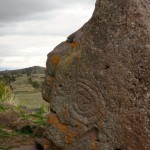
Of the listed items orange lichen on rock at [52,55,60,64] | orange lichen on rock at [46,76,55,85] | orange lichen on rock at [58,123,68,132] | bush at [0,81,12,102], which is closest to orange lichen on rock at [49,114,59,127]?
orange lichen on rock at [58,123,68,132]

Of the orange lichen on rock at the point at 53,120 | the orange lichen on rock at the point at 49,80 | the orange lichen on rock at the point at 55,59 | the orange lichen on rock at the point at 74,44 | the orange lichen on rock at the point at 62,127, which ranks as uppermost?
the orange lichen on rock at the point at 74,44

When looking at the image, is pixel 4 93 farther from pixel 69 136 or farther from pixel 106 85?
pixel 106 85

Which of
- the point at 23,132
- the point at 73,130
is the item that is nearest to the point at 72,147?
the point at 73,130

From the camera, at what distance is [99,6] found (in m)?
10.2

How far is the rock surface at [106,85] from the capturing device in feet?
29.7

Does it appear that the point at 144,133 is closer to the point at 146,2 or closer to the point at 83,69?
the point at 83,69

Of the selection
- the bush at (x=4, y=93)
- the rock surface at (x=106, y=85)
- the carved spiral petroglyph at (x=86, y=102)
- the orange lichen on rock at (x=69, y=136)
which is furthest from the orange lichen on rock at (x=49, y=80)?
the bush at (x=4, y=93)

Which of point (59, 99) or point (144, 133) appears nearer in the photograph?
point (144, 133)

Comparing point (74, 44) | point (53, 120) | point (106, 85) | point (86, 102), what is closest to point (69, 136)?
point (53, 120)

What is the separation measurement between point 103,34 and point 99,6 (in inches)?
28.1

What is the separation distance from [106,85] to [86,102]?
0.65 metres

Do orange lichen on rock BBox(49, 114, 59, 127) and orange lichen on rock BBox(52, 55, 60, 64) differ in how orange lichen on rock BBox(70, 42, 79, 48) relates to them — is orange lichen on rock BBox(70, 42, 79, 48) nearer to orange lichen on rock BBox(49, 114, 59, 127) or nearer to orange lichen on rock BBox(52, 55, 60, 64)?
Result: orange lichen on rock BBox(52, 55, 60, 64)

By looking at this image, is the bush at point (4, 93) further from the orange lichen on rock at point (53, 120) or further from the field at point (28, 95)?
the orange lichen on rock at point (53, 120)

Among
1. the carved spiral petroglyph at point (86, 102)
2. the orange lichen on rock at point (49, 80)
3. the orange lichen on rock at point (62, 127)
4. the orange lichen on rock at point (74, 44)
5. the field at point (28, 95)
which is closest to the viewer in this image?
the carved spiral petroglyph at point (86, 102)
